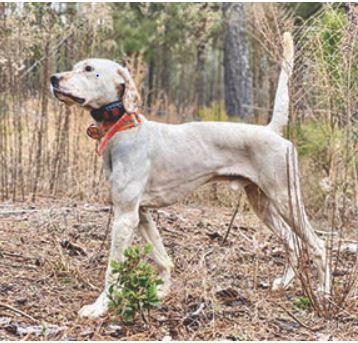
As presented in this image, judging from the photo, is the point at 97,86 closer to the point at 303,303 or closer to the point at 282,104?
the point at 282,104

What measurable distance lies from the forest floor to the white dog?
207mm

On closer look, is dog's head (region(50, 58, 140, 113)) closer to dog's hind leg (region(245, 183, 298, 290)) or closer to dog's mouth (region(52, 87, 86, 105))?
dog's mouth (region(52, 87, 86, 105))

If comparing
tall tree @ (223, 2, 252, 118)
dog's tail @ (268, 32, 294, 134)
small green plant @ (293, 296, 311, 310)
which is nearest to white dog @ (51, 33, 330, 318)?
dog's tail @ (268, 32, 294, 134)

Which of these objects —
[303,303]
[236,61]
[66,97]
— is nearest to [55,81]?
[66,97]

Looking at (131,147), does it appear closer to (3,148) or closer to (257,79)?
(3,148)

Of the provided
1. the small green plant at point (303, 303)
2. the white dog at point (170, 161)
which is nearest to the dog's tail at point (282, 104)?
the white dog at point (170, 161)

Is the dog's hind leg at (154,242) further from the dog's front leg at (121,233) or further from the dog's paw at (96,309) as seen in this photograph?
the dog's paw at (96,309)

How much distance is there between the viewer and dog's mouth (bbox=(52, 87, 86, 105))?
3.46 metres

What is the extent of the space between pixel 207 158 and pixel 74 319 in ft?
3.80

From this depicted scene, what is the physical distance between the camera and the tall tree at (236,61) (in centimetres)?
1080

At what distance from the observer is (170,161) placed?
375cm

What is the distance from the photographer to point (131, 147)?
142 inches

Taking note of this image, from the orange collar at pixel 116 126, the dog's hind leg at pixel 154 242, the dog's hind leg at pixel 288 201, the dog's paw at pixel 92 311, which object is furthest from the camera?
the dog's hind leg at pixel 154 242

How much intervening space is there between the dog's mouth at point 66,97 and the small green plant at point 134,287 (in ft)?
2.83
